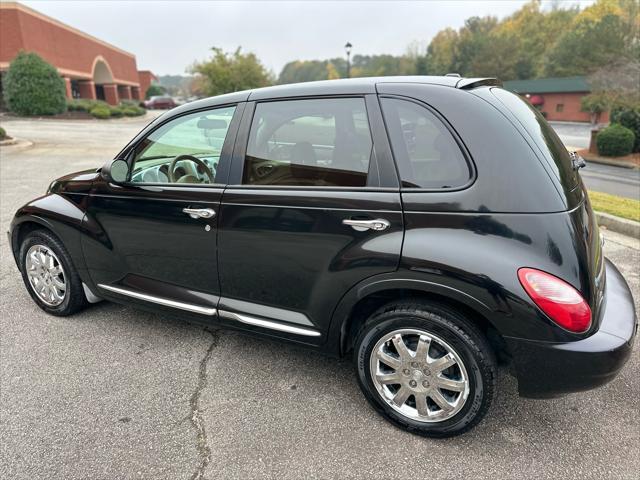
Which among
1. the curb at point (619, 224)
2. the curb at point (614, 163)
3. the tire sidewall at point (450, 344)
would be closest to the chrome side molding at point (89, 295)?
the tire sidewall at point (450, 344)

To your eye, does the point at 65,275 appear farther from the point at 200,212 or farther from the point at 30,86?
the point at 30,86

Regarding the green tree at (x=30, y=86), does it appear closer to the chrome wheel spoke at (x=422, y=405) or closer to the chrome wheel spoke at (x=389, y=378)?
the chrome wheel spoke at (x=389, y=378)

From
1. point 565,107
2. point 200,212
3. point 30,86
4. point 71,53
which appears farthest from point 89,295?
point 565,107

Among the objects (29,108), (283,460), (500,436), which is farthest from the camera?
(29,108)

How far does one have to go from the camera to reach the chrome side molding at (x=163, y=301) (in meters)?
2.89

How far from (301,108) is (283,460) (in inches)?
75.2

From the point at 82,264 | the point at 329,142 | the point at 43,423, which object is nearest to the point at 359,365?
the point at 329,142

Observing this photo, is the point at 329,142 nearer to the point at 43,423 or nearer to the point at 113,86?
the point at 43,423

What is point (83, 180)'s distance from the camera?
3336mm

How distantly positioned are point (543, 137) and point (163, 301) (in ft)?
8.27

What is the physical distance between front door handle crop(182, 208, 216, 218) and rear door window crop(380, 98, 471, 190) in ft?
3.77

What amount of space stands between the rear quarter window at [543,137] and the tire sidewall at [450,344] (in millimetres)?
905

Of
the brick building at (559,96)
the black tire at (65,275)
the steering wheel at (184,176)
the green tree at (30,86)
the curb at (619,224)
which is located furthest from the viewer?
the brick building at (559,96)

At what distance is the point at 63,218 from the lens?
3.35 metres
